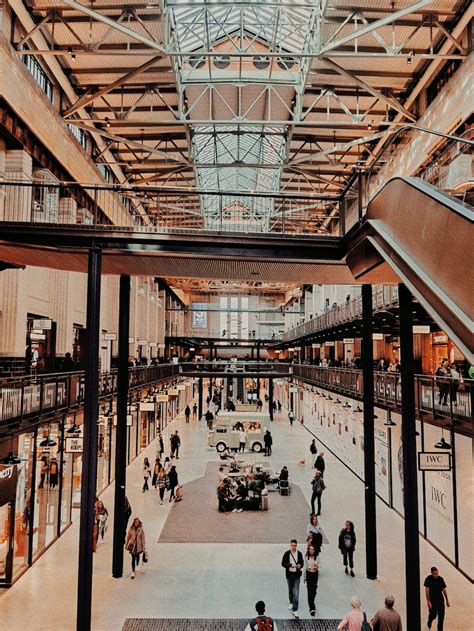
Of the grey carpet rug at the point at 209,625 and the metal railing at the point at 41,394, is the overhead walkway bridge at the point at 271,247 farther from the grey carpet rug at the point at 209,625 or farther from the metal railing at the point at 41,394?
Answer: the grey carpet rug at the point at 209,625

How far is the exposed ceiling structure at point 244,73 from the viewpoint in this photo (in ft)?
43.3

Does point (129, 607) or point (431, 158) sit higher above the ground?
point (431, 158)

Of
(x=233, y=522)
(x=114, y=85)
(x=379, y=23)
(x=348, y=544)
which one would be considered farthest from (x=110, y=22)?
(x=233, y=522)

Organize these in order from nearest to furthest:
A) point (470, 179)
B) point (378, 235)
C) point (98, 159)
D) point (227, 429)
Result: point (470, 179)
point (378, 235)
point (98, 159)
point (227, 429)

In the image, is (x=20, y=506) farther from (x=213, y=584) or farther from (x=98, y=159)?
(x=98, y=159)

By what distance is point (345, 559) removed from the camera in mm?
11703

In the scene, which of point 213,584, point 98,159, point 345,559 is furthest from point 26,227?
point 98,159

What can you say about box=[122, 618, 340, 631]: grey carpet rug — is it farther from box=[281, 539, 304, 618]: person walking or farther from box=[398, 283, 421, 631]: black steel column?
box=[398, 283, 421, 631]: black steel column

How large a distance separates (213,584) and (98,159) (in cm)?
1784

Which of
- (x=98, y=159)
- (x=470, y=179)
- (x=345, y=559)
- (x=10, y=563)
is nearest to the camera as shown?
(x=470, y=179)

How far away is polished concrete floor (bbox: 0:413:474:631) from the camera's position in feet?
31.4

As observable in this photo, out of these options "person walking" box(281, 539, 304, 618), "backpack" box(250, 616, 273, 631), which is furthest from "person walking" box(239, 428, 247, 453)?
"backpack" box(250, 616, 273, 631)

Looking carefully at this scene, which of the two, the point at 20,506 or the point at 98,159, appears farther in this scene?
the point at 98,159

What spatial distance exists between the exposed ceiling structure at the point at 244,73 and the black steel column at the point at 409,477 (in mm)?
3001
